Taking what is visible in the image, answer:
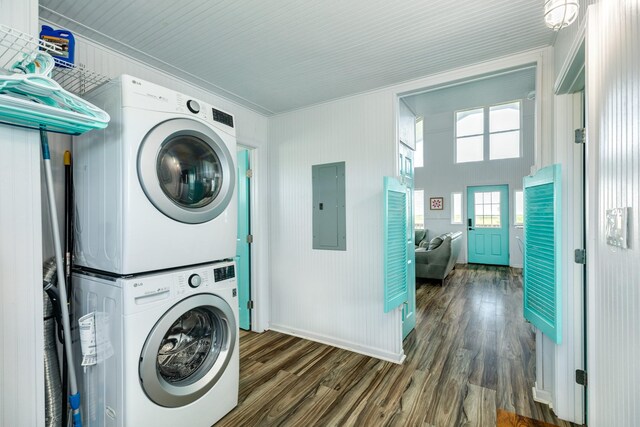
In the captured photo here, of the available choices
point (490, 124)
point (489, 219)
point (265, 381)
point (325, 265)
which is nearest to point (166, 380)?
point (265, 381)

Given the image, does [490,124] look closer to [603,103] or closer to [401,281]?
[401,281]

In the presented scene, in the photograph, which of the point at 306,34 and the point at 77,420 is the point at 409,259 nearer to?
the point at 306,34

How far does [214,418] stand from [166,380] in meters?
0.41

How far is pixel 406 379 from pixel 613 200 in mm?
1899

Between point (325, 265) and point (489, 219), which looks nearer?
point (325, 265)

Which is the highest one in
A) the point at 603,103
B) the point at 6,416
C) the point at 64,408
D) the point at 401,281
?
the point at 603,103

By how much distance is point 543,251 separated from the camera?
1.72 metres

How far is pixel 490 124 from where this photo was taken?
671 centimetres

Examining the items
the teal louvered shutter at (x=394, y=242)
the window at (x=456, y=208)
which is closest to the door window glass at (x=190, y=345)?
the teal louvered shutter at (x=394, y=242)

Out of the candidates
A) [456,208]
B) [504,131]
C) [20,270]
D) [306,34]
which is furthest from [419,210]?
[20,270]

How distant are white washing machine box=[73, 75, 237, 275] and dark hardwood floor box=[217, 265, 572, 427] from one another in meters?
1.14

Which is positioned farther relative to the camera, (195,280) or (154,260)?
(195,280)

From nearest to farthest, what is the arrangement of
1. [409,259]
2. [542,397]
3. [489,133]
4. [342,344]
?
[542,397] < [342,344] < [409,259] < [489,133]

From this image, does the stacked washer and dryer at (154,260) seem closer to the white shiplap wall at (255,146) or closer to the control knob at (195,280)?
the control knob at (195,280)
